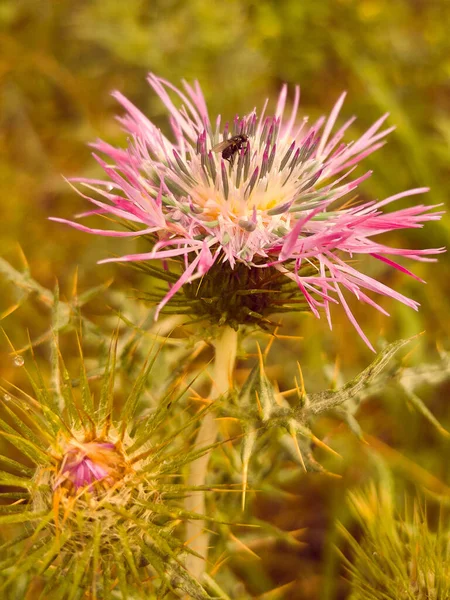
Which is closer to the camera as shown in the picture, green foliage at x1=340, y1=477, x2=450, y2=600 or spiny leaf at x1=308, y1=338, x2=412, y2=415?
spiny leaf at x1=308, y1=338, x2=412, y2=415

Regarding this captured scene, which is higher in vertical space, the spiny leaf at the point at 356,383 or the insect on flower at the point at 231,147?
the insect on flower at the point at 231,147

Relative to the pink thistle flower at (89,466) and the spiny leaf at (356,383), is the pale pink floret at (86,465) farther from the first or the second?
the spiny leaf at (356,383)

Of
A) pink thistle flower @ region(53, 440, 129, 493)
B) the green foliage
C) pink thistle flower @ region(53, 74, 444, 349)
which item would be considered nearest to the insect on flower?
pink thistle flower @ region(53, 74, 444, 349)

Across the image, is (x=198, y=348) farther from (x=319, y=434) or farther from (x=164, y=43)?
(x=164, y=43)

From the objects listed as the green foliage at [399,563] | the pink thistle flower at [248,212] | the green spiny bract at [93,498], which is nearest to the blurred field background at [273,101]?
the green foliage at [399,563]

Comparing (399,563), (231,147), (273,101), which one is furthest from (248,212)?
(273,101)

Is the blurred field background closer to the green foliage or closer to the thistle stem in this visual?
the green foliage
